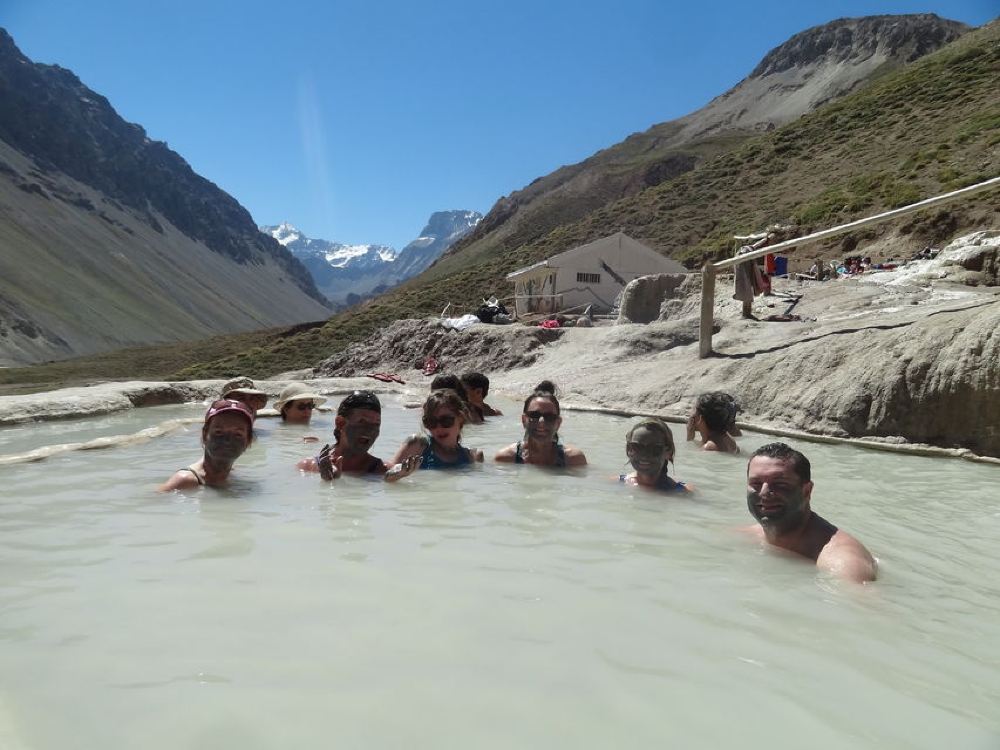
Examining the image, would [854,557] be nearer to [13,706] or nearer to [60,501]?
[13,706]

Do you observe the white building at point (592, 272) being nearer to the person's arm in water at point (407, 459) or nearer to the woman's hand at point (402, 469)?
the person's arm in water at point (407, 459)

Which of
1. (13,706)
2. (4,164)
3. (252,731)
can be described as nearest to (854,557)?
(252,731)

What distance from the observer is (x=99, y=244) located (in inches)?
3610

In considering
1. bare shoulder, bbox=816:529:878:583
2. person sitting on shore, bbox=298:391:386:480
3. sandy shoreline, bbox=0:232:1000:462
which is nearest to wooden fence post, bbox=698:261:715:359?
sandy shoreline, bbox=0:232:1000:462

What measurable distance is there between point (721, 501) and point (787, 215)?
32.8 meters

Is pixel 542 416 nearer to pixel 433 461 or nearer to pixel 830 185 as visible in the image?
pixel 433 461

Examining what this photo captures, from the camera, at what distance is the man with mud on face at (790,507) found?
3.10m

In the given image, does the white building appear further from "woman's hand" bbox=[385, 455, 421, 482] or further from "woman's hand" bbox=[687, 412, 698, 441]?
"woman's hand" bbox=[385, 455, 421, 482]

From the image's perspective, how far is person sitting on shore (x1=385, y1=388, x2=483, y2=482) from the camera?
16.8 ft

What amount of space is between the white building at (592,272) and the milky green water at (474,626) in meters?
23.5

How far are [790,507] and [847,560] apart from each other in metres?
0.33

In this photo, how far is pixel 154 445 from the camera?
6652 mm

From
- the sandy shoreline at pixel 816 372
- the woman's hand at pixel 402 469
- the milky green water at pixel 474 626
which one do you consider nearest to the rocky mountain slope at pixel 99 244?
the sandy shoreline at pixel 816 372

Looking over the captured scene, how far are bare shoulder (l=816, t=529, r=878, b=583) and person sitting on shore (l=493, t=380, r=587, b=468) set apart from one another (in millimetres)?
2462
